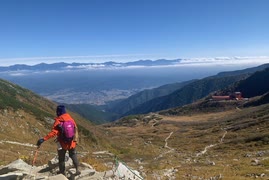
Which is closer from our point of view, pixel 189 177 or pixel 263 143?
pixel 189 177

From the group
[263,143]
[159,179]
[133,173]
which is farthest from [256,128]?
[133,173]

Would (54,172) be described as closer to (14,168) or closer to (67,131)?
(14,168)

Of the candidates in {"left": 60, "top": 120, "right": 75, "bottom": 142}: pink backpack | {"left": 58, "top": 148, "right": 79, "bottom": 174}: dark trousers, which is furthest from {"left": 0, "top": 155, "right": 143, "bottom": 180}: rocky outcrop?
{"left": 60, "top": 120, "right": 75, "bottom": 142}: pink backpack

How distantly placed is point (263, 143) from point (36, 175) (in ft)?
156

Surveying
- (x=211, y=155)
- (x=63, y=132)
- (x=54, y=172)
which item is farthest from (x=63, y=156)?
(x=211, y=155)

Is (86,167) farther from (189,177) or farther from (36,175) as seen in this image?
(189,177)

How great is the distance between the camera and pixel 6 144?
37938mm

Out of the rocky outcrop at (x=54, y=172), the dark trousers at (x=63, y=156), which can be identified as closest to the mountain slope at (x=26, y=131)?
the rocky outcrop at (x=54, y=172)

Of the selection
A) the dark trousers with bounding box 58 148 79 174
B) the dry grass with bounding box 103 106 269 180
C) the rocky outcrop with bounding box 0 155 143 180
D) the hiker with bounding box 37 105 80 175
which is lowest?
the dry grass with bounding box 103 106 269 180

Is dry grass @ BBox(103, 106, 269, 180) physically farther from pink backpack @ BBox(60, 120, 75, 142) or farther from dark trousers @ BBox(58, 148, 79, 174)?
pink backpack @ BBox(60, 120, 75, 142)

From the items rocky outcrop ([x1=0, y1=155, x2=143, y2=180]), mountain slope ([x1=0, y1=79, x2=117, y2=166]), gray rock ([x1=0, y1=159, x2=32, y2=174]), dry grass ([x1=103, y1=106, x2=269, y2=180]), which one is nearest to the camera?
rocky outcrop ([x1=0, y1=155, x2=143, y2=180])

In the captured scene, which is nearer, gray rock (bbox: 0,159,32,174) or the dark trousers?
the dark trousers

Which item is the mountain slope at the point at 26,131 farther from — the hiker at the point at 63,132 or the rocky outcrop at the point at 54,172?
the hiker at the point at 63,132

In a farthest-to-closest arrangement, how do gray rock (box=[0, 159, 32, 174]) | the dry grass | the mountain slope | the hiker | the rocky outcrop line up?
1. the mountain slope
2. the dry grass
3. gray rock (box=[0, 159, 32, 174])
4. the rocky outcrop
5. the hiker
